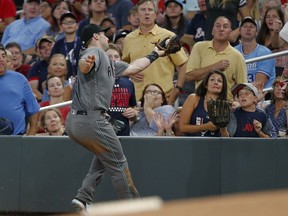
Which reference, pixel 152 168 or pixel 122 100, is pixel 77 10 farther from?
pixel 152 168

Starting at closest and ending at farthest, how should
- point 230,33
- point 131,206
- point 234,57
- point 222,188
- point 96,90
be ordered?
1. point 131,206
2. point 96,90
3. point 222,188
4. point 234,57
5. point 230,33

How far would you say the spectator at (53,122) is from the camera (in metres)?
11.3

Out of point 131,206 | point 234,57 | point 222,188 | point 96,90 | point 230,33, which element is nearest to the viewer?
point 131,206

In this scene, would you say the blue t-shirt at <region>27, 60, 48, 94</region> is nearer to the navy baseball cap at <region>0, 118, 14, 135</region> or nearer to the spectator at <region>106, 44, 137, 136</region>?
the spectator at <region>106, 44, 137, 136</region>

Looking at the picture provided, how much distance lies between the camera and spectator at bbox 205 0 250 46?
13.4 m

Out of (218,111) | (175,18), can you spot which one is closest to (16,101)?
(218,111)

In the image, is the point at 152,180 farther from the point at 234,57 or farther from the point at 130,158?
the point at 234,57

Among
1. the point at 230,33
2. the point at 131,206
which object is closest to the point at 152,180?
the point at 230,33

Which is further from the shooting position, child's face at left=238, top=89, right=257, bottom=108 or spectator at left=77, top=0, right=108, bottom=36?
spectator at left=77, top=0, right=108, bottom=36

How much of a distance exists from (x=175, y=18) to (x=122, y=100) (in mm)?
3237

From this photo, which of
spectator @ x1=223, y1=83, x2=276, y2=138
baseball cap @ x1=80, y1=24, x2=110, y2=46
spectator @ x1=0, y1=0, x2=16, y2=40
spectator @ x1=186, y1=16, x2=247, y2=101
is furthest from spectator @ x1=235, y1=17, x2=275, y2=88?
spectator @ x1=0, y1=0, x2=16, y2=40

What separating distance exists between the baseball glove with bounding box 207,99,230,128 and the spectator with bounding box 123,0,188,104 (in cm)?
144

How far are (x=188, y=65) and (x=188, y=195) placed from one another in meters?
1.83

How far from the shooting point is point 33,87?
44.4ft
